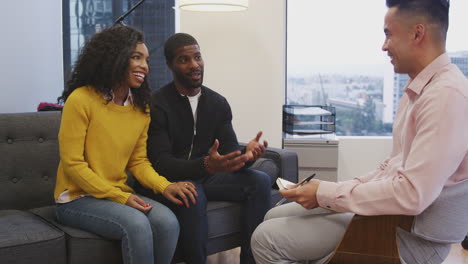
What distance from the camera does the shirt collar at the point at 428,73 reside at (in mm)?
1608

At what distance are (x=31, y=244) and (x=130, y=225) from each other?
1.20 ft

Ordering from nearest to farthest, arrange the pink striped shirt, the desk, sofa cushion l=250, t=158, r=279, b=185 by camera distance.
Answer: the pink striped shirt
sofa cushion l=250, t=158, r=279, b=185
the desk

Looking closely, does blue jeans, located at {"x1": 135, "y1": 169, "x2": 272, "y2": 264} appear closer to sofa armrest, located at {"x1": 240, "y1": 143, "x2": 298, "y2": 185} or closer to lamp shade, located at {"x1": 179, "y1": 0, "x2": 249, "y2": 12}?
sofa armrest, located at {"x1": 240, "y1": 143, "x2": 298, "y2": 185}

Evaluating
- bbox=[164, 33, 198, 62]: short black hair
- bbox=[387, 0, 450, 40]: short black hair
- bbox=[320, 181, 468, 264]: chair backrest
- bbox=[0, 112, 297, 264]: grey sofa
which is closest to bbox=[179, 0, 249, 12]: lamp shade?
bbox=[164, 33, 198, 62]: short black hair

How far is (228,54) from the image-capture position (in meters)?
4.24

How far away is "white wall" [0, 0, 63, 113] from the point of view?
10.3ft

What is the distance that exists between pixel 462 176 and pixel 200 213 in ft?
3.75

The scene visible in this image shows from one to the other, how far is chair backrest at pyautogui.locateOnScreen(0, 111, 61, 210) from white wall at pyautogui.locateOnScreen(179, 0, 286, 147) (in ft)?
5.90

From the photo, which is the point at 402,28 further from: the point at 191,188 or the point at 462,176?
the point at 191,188

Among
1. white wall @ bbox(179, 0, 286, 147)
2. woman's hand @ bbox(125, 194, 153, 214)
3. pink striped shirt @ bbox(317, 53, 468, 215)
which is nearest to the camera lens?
pink striped shirt @ bbox(317, 53, 468, 215)

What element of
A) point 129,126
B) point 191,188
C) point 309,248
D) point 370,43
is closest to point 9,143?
point 129,126

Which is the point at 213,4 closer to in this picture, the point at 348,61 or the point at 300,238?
the point at 348,61

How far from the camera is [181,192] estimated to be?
90.5 inches

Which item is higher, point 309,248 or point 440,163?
point 440,163
